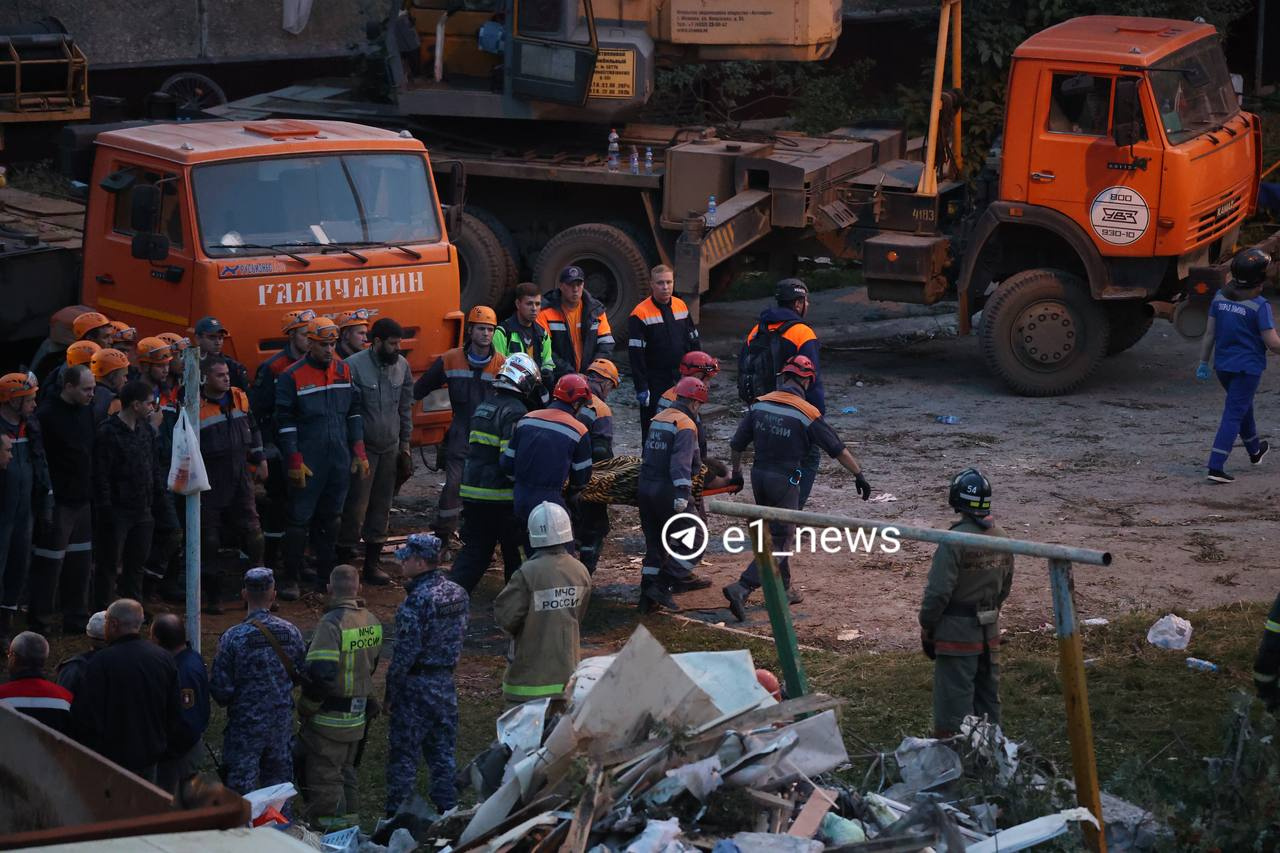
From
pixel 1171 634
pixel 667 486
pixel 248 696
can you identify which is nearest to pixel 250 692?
pixel 248 696

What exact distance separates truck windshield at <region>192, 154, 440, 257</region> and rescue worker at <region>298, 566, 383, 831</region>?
4232 millimetres

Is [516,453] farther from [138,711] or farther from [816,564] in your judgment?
[138,711]

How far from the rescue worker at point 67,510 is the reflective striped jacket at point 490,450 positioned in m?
2.09

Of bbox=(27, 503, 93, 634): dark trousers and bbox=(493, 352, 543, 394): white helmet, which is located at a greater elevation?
bbox=(493, 352, 543, 394): white helmet

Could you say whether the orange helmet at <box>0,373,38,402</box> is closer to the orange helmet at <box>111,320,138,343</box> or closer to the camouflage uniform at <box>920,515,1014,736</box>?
the orange helmet at <box>111,320,138,343</box>

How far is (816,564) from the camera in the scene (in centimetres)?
1073

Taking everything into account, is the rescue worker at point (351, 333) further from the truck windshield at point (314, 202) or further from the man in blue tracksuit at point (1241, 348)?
the man in blue tracksuit at point (1241, 348)

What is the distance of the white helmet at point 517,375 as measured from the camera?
987 centimetres

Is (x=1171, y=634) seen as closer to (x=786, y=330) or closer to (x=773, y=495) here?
(x=773, y=495)

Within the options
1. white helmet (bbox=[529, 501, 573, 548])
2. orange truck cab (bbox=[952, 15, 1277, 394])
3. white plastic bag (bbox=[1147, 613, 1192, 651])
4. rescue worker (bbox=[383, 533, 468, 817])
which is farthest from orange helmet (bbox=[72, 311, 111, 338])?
orange truck cab (bbox=[952, 15, 1277, 394])

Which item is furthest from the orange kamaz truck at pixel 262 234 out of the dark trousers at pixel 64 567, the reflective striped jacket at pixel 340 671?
the reflective striped jacket at pixel 340 671

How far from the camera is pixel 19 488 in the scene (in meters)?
9.01

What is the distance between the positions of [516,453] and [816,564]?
7.70 feet

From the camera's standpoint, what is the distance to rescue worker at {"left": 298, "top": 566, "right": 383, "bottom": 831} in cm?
727
